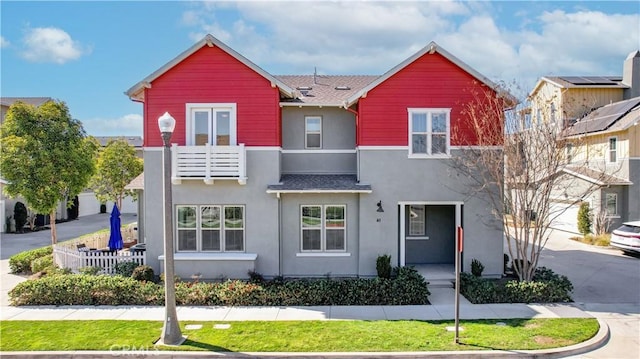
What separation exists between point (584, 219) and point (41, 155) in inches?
1130

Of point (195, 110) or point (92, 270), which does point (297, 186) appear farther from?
point (92, 270)

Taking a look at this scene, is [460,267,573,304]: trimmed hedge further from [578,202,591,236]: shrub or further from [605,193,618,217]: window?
[605,193,618,217]: window

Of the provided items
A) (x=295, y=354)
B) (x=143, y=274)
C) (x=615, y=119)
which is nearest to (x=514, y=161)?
(x=295, y=354)

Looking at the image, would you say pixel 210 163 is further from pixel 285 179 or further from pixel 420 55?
pixel 420 55

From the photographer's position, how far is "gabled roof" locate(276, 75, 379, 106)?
15.1 meters

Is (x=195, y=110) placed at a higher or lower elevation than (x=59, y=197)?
higher

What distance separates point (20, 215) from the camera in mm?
29266

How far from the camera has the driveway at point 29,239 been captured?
14.8 m

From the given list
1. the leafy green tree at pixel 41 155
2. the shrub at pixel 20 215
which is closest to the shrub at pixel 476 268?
the leafy green tree at pixel 41 155

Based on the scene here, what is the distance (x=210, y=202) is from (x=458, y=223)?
902 centimetres

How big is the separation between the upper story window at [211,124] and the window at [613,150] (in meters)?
23.4

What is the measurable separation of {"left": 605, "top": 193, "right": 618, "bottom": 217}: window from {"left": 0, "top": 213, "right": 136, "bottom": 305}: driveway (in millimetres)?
29413

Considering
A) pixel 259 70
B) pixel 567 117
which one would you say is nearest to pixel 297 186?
pixel 259 70

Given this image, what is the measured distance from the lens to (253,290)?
12.3 m
